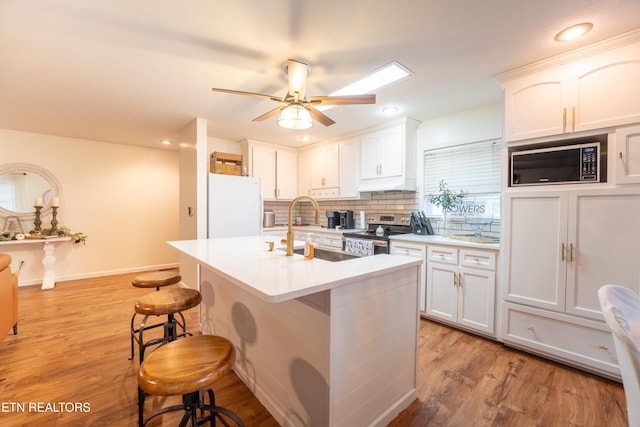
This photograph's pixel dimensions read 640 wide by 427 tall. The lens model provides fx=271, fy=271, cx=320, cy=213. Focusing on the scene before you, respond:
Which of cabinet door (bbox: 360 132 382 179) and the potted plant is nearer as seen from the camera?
the potted plant

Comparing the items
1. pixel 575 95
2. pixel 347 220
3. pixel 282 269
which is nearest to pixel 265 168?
pixel 347 220

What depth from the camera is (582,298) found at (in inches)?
78.5

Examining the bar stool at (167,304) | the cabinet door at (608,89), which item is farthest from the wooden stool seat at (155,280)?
the cabinet door at (608,89)

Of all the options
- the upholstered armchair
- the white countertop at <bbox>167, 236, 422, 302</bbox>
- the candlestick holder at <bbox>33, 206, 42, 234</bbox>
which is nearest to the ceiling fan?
Result: the white countertop at <bbox>167, 236, 422, 302</bbox>

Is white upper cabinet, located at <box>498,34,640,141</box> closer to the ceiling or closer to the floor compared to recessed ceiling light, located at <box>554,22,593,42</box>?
closer to the floor

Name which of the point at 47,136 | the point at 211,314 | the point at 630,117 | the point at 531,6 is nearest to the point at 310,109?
the point at 531,6

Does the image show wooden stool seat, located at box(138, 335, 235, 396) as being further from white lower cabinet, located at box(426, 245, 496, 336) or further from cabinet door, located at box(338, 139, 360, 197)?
cabinet door, located at box(338, 139, 360, 197)

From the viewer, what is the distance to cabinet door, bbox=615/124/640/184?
1.78m

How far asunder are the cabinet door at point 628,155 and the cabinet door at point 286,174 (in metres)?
4.00

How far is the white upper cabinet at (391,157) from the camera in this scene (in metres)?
3.42

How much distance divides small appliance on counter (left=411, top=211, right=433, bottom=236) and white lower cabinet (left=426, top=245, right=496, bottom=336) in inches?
22.1

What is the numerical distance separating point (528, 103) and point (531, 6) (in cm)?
90

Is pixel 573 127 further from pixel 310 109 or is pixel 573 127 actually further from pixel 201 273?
pixel 201 273

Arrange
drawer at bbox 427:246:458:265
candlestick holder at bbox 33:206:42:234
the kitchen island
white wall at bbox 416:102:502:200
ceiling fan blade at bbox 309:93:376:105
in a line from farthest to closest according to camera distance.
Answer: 1. candlestick holder at bbox 33:206:42:234
2. white wall at bbox 416:102:502:200
3. drawer at bbox 427:246:458:265
4. ceiling fan blade at bbox 309:93:376:105
5. the kitchen island
